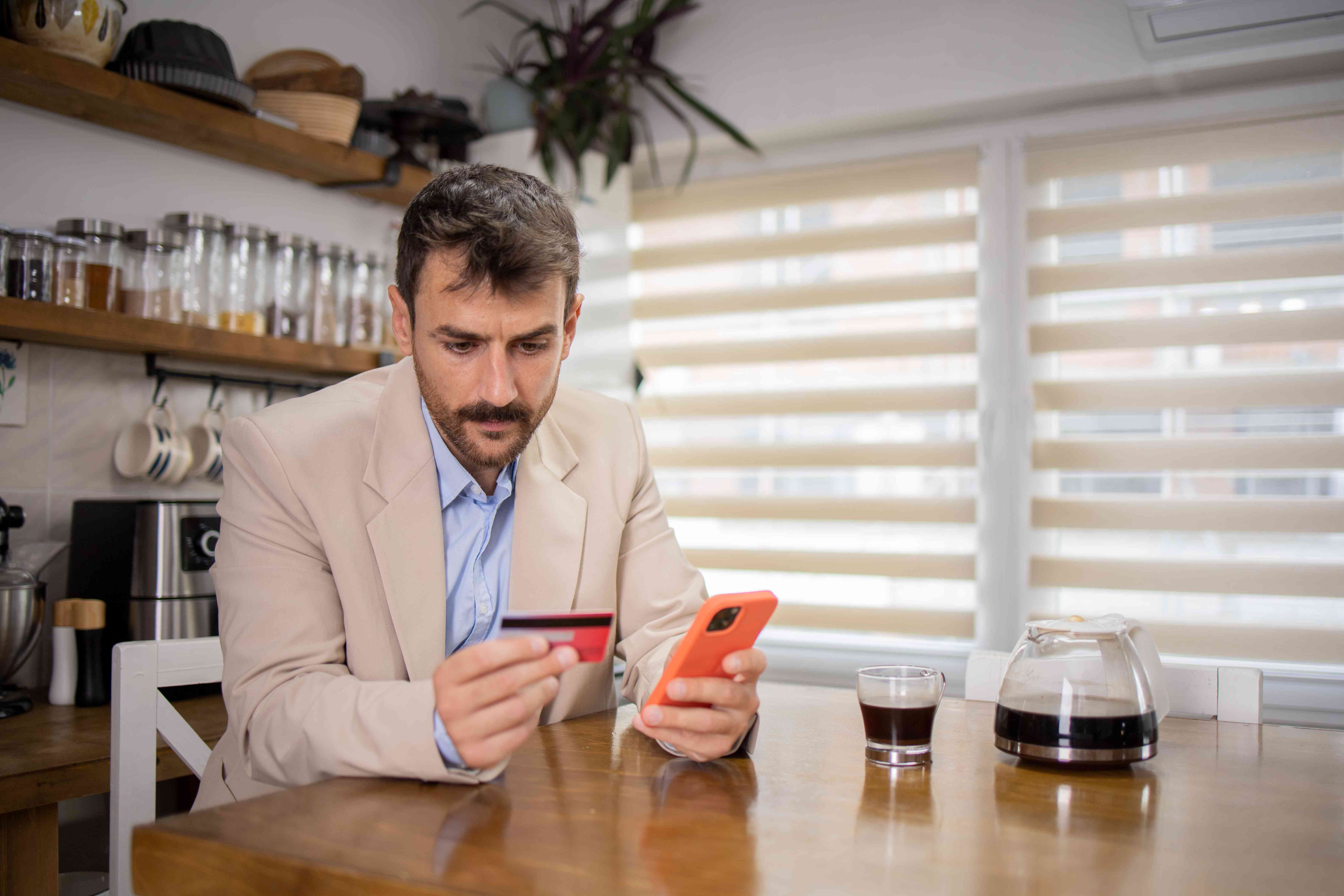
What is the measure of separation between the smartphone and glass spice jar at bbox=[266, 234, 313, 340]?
5.34 ft

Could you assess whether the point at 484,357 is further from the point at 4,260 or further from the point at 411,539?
the point at 4,260

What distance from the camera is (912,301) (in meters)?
3.03

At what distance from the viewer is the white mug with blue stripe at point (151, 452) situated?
7.36ft

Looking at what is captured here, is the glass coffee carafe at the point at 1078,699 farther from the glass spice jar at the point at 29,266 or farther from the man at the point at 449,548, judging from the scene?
the glass spice jar at the point at 29,266

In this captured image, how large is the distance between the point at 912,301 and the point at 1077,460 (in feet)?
2.15

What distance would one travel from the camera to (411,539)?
1.38m

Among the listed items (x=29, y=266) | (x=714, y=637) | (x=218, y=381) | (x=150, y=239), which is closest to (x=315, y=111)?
(x=150, y=239)

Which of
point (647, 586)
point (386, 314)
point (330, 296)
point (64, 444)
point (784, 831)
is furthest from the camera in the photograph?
point (386, 314)

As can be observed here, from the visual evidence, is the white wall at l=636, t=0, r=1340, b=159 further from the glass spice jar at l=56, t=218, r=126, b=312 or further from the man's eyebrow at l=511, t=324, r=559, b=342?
the man's eyebrow at l=511, t=324, r=559, b=342

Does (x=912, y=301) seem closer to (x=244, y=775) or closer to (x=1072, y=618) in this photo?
(x=1072, y=618)

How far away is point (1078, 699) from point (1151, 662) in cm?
18

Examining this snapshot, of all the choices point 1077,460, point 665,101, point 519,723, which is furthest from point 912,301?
point 519,723

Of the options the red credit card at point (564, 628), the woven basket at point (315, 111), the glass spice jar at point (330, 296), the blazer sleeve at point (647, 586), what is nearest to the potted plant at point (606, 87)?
the woven basket at point (315, 111)

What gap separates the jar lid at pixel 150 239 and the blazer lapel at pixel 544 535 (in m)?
1.09
